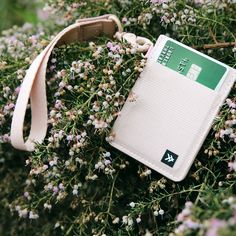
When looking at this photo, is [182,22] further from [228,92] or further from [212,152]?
[212,152]

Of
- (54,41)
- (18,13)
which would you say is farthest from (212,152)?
(18,13)

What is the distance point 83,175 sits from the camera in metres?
2.03

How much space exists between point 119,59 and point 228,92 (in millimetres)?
414

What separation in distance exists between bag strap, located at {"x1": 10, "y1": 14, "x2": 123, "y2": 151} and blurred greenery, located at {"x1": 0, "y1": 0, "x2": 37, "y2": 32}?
1127mm

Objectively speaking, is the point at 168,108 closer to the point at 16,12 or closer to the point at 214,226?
the point at 214,226

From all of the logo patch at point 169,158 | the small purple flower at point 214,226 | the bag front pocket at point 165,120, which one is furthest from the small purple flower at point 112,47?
the small purple flower at point 214,226

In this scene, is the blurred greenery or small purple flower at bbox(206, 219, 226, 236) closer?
small purple flower at bbox(206, 219, 226, 236)

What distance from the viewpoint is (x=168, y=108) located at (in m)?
1.83

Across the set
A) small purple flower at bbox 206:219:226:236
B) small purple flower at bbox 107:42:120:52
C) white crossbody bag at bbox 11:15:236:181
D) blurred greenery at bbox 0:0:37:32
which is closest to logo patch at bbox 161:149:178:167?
white crossbody bag at bbox 11:15:236:181

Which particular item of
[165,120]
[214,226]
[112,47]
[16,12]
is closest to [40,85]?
[112,47]

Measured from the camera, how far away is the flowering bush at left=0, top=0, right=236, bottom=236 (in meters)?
1.79

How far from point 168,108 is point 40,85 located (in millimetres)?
497

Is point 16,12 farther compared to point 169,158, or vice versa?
point 16,12

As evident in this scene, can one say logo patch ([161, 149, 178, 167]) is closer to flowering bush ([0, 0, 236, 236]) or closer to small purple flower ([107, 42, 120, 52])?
flowering bush ([0, 0, 236, 236])
